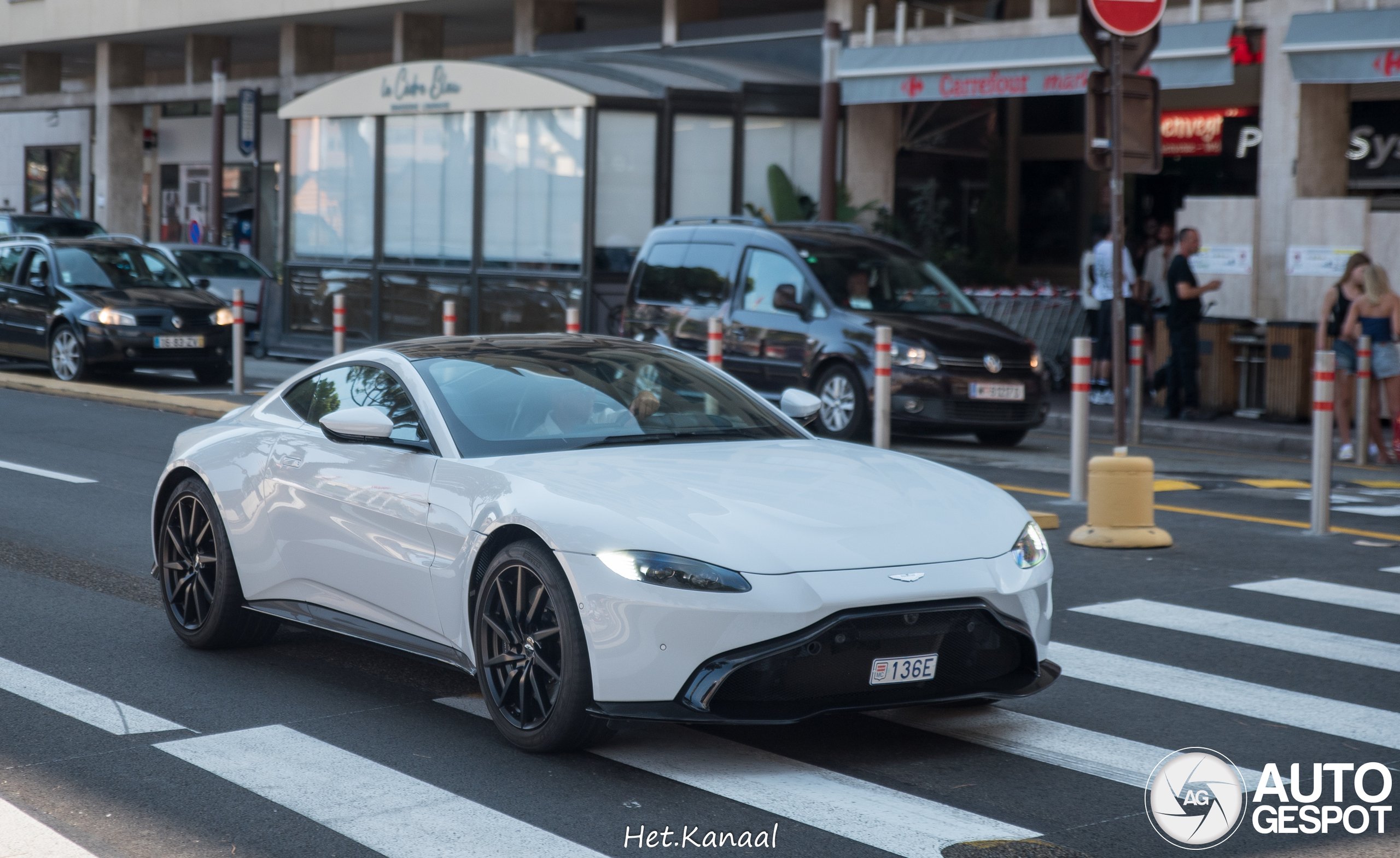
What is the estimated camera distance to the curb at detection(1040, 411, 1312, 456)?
51.6ft

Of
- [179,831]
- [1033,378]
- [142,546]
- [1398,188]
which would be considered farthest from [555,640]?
[1398,188]

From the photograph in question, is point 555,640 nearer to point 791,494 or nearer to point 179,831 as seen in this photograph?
point 791,494

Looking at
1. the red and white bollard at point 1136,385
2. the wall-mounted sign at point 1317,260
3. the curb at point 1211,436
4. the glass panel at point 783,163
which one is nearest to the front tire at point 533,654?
the red and white bollard at point 1136,385

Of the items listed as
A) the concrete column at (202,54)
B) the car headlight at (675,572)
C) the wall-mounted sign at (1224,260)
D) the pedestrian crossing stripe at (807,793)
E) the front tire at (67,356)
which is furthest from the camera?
the concrete column at (202,54)

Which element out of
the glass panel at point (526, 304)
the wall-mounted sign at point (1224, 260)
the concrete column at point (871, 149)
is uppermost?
the concrete column at point (871, 149)

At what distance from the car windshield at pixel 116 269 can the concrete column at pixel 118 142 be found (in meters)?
22.0

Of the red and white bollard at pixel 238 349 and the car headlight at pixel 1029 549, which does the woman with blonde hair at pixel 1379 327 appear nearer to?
the car headlight at pixel 1029 549

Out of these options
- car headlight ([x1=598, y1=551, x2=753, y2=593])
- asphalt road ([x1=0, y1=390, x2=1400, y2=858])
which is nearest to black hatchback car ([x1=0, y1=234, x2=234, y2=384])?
asphalt road ([x1=0, y1=390, x2=1400, y2=858])

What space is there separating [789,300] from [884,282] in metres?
1.02

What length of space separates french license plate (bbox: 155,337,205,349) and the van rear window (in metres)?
6.10

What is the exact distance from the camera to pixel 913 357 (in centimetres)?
1480

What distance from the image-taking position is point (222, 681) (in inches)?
250

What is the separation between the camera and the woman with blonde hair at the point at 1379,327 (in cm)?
1412

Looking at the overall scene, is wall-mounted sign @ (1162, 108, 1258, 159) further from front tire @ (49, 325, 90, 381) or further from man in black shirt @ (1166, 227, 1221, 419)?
front tire @ (49, 325, 90, 381)
